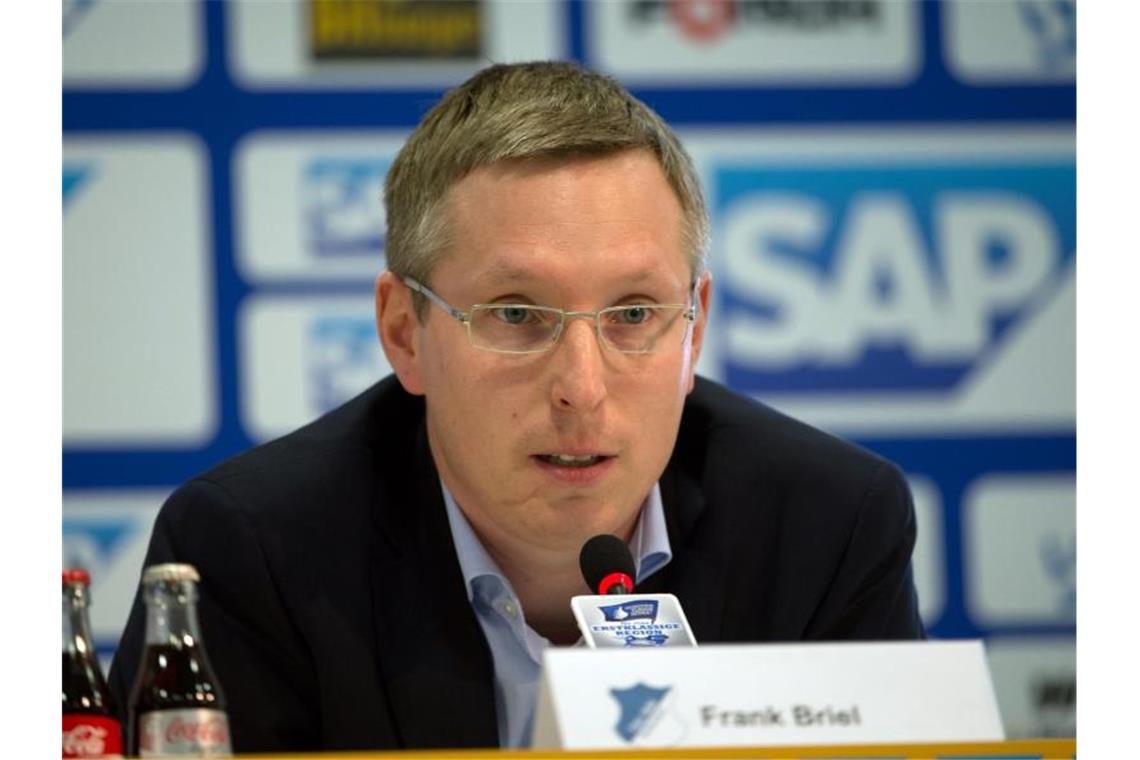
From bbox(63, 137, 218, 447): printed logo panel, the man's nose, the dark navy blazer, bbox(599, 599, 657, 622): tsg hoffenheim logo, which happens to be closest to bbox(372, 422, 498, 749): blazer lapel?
the dark navy blazer

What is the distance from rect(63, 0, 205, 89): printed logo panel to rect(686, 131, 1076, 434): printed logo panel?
1.28 meters

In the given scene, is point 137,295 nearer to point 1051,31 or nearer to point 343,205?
point 343,205

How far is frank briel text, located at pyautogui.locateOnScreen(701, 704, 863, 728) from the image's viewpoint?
1600mm

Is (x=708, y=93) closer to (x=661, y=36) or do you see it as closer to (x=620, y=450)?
(x=661, y=36)

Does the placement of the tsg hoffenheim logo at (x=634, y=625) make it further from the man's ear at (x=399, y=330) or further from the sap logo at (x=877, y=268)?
the sap logo at (x=877, y=268)

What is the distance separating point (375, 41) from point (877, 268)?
1332 mm

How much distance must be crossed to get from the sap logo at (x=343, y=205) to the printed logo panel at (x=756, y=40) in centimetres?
62

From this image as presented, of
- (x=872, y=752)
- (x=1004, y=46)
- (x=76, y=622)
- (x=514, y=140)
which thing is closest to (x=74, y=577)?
(x=76, y=622)

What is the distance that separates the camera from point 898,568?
2.71 metres

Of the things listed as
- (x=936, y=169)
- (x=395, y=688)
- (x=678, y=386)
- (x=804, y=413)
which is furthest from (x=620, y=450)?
(x=936, y=169)

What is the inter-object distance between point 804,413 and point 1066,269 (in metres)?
0.78

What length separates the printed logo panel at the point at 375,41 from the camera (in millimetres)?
4219

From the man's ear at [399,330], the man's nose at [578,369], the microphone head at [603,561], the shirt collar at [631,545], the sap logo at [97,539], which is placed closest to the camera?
the microphone head at [603,561]

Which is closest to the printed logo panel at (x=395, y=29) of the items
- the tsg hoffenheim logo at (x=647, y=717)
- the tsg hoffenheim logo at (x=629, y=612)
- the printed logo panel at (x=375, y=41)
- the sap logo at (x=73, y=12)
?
the printed logo panel at (x=375, y=41)
